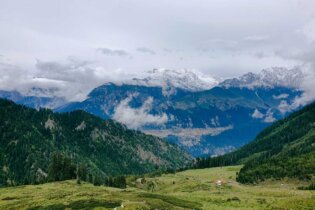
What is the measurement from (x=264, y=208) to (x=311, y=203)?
22661 mm

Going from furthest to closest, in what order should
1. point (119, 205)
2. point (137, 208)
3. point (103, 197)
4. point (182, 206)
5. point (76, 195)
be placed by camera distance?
point (76, 195) → point (103, 197) → point (182, 206) → point (119, 205) → point (137, 208)

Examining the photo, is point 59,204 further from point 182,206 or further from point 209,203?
point 209,203

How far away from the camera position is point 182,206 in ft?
543

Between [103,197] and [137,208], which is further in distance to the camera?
[103,197]

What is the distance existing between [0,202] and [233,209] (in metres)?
104

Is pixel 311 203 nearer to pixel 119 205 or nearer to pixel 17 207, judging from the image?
pixel 119 205

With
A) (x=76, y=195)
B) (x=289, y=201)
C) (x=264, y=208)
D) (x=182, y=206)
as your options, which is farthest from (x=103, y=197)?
(x=289, y=201)

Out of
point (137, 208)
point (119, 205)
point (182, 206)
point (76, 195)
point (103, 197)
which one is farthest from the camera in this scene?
point (76, 195)

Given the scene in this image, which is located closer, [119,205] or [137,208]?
[137,208]

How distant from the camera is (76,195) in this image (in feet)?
620

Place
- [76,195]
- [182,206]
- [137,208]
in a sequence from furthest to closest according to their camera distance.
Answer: [76,195], [182,206], [137,208]

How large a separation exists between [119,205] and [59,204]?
25186 millimetres

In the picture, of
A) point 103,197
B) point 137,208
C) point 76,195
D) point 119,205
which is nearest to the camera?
point 137,208

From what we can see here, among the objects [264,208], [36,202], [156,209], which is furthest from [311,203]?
[36,202]
